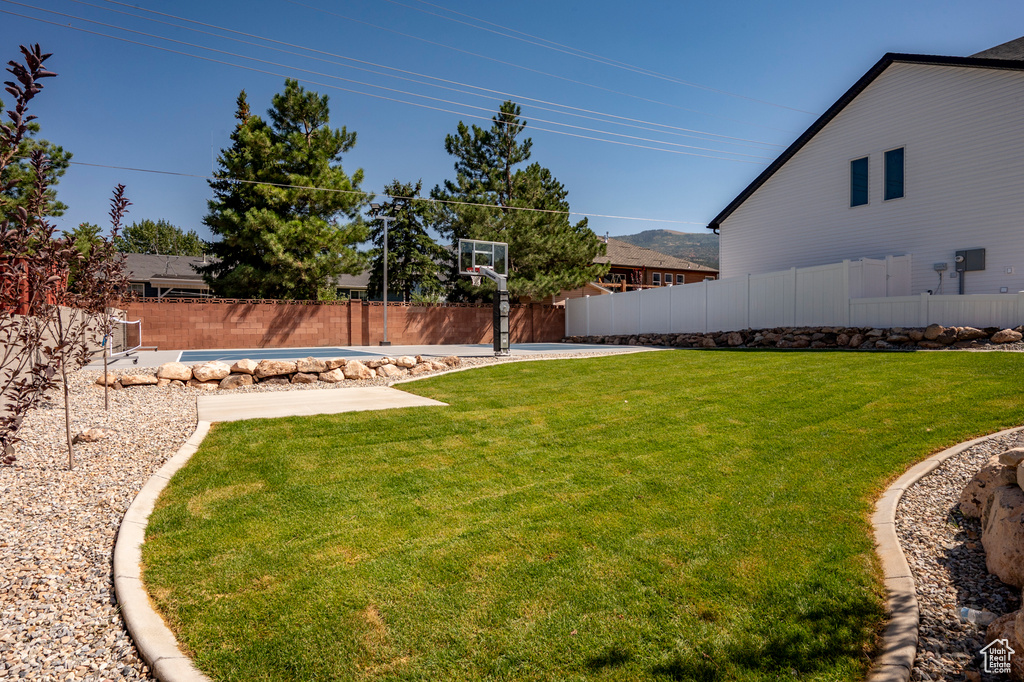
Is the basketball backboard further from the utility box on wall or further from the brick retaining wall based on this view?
the utility box on wall

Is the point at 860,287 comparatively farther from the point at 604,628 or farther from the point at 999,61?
the point at 604,628

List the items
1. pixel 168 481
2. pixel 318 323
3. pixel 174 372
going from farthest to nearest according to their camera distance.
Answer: pixel 318 323
pixel 174 372
pixel 168 481

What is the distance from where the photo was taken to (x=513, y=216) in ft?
90.1

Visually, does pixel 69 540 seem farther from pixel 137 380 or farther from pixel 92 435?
pixel 137 380

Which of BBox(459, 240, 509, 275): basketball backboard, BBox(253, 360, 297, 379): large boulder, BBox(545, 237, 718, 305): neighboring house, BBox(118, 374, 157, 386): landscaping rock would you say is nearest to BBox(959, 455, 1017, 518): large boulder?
BBox(253, 360, 297, 379): large boulder

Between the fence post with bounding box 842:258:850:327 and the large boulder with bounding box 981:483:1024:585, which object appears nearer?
the large boulder with bounding box 981:483:1024:585

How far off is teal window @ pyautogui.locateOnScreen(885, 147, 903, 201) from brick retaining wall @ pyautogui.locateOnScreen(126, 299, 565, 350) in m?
16.1

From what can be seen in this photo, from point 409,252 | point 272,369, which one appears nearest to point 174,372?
point 272,369

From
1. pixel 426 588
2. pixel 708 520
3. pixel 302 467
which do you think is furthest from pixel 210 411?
pixel 708 520

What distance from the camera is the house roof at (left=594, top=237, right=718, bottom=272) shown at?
38.0 m

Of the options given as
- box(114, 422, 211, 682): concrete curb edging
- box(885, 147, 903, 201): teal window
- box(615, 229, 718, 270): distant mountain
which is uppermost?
box(615, 229, 718, 270): distant mountain

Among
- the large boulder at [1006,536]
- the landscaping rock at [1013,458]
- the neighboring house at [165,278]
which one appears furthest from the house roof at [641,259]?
the large boulder at [1006,536]

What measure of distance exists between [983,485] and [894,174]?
50.5 feet

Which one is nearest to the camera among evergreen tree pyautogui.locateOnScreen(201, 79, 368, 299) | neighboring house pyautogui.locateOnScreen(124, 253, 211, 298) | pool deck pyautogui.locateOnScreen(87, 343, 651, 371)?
pool deck pyautogui.locateOnScreen(87, 343, 651, 371)
